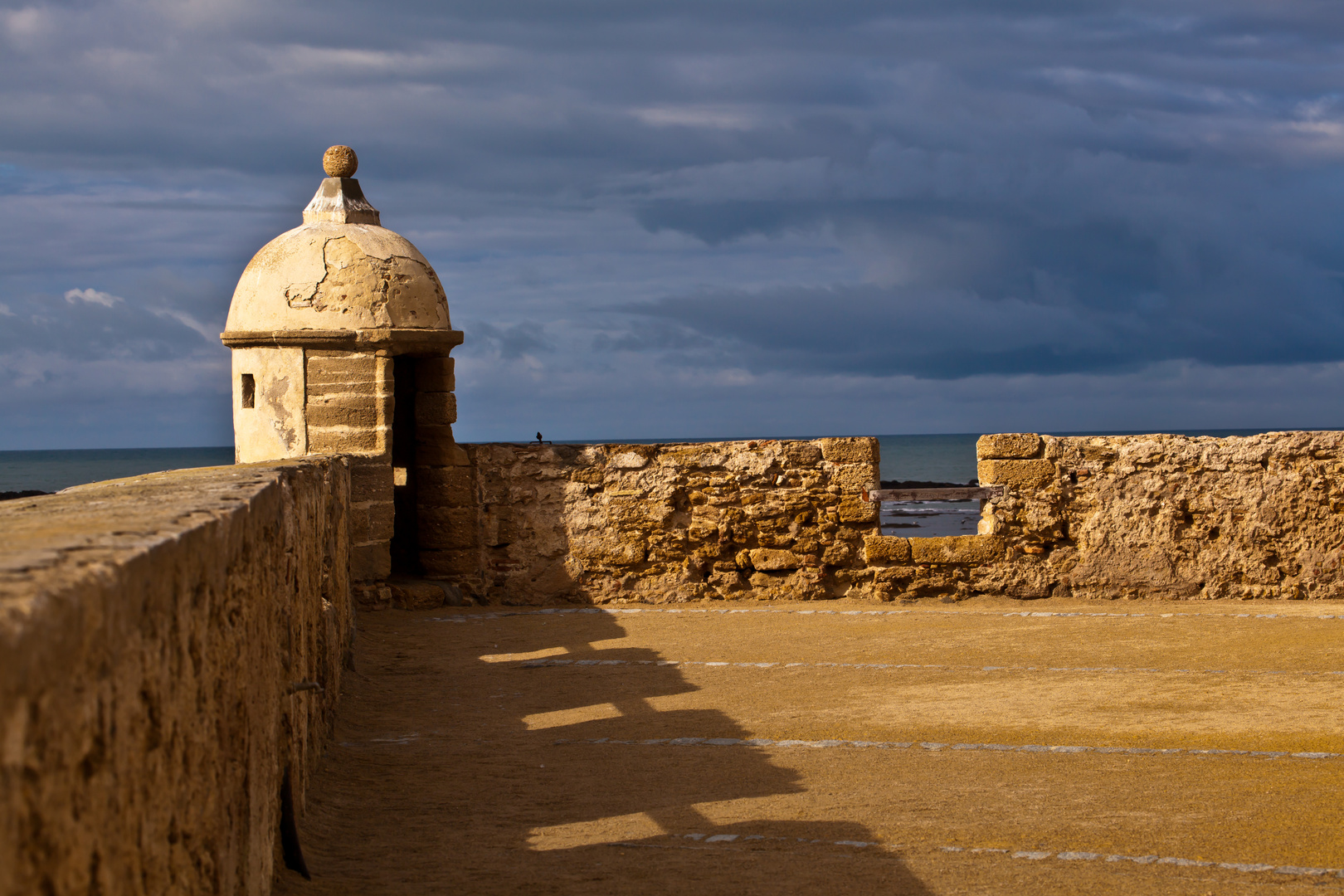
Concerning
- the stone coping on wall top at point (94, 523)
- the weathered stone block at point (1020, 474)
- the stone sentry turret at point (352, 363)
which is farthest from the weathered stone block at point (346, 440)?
the stone coping on wall top at point (94, 523)

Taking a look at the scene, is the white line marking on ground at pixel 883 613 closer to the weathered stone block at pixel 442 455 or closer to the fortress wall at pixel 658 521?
the fortress wall at pixel 658 521

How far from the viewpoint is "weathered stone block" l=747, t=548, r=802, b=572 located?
1093cm

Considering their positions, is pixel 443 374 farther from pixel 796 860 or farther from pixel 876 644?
pixel 796 860

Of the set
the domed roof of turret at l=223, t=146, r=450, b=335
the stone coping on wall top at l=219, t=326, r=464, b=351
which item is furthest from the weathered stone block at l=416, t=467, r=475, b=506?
→ the domed roof of turret at l=223, t=146, r=450, b=335

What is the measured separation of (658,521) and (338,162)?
472cm

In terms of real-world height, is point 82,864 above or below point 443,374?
below

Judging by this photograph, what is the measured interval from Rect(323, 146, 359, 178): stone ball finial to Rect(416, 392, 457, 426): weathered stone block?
92.9 inches

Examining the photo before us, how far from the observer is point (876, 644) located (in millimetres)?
8906

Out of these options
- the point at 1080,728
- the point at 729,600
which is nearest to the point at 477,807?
the point at 1080,728

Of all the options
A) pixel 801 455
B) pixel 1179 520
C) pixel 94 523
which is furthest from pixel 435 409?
pixel 94 523

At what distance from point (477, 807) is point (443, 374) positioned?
6.77m

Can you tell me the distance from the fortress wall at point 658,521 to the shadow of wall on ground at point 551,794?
2.37 m

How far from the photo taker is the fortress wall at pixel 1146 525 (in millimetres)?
10469

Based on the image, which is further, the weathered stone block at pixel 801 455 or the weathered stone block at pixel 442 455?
the weathered stone block at pixel 442 455
